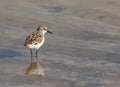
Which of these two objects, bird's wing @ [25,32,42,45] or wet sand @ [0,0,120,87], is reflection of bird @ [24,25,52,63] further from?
wet sand @ [0,0,120,87]

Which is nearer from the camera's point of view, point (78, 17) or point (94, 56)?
point (94, 56)

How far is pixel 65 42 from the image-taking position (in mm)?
13141

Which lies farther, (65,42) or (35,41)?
(65,42)

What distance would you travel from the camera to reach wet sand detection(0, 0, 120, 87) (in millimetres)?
10691

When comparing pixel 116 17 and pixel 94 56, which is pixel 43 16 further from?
pixel 94 56

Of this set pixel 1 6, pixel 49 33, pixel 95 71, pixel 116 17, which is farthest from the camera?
pixel 1 6

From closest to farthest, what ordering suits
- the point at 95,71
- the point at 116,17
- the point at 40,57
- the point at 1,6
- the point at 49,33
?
the point at 95,71
the point at 40,57
the point at 49,33
the point at 116,17
the point at 1,6

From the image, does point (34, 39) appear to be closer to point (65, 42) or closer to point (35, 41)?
point (35, 41)

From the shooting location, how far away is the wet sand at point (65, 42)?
10691mm

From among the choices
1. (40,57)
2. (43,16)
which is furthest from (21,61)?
(43,16)

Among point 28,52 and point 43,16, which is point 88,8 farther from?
point 28,52

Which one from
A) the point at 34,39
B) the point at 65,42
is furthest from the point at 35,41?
the point at 65,42

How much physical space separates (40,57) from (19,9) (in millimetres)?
3881

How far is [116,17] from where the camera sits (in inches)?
586
